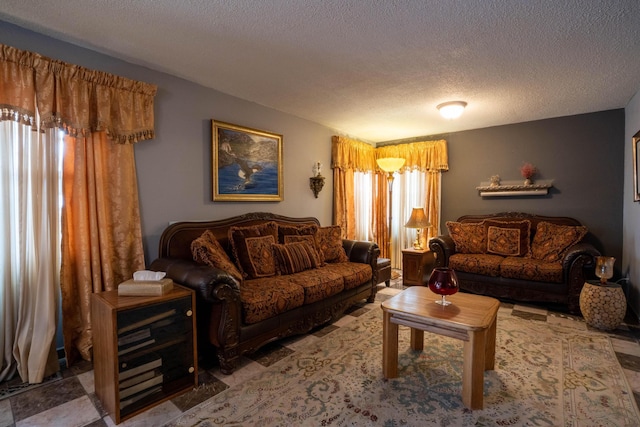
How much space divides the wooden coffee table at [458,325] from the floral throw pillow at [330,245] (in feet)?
4.28

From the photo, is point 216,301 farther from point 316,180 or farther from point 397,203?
point 397,203

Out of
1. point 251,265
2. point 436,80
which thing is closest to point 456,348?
point 251,265

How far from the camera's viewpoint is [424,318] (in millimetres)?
1970

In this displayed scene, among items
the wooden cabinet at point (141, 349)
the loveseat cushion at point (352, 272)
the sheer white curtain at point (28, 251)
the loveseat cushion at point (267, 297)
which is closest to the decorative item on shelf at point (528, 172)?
the loveseat cushion at point (352, 272)

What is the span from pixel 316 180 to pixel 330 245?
1.08 meters

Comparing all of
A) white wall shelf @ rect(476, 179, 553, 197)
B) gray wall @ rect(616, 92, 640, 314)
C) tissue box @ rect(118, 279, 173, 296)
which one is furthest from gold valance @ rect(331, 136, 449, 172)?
tissue box @ rect(118, 279, 173, 296)

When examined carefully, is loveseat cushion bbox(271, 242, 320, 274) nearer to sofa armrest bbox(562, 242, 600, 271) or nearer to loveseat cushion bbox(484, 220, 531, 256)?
loveseat cushion bbox(484, 220, 531, 256)

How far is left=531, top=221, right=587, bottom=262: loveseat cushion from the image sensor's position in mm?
3662

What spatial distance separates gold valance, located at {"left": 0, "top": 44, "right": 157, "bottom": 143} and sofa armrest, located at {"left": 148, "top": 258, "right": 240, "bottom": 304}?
3.86 ft

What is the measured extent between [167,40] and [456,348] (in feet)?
10.6

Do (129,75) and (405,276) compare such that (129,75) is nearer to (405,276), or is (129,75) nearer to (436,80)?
(436,80)

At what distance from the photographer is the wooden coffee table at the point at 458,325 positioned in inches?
70.8

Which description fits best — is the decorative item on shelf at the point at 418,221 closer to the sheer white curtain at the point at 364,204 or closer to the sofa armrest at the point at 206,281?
the sheer white curtain at the point at 364,204

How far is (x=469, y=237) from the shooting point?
430 cm
